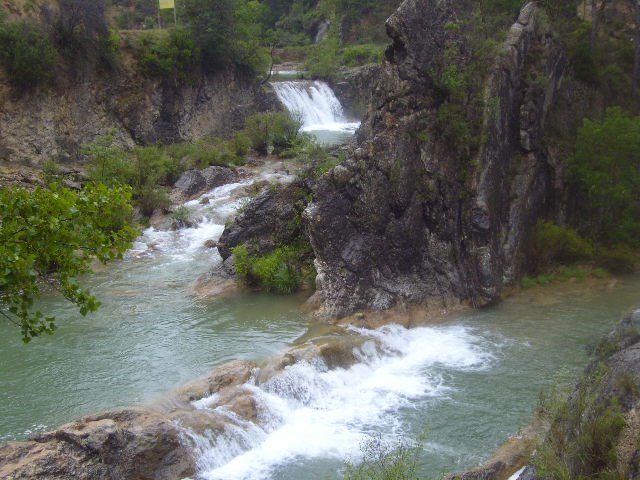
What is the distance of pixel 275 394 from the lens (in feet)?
40.2

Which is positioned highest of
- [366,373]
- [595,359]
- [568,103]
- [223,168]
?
[568,103]

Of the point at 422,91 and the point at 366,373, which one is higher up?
the point at 422,91

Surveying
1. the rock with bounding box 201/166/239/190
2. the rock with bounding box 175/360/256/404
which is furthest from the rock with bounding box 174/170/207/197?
the rock with bounding box 175/360/256/404

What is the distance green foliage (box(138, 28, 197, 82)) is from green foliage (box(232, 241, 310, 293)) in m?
19.0

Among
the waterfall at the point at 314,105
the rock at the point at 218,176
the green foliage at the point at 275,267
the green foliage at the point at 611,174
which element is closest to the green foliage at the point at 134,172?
the rock at the point at 218,176

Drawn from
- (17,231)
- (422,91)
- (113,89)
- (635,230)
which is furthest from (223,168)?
(17,231)

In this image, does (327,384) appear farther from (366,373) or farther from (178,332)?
(178,332)

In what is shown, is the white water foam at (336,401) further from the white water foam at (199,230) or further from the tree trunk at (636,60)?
the tree trunk at (636,60)

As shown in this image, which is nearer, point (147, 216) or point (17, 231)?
point (17, 231)

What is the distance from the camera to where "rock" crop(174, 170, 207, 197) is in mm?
27344

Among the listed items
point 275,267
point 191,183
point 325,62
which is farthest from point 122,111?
point 325,62

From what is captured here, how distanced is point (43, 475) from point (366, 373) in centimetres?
652

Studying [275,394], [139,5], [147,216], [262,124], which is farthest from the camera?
[139,5]

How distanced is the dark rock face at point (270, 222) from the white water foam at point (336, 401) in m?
4.89
